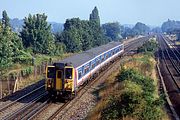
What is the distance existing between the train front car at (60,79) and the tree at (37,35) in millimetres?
→ 29783

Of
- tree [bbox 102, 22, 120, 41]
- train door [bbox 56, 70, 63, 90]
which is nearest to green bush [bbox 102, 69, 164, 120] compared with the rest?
train door [bbox 56, 70, 63, 90]

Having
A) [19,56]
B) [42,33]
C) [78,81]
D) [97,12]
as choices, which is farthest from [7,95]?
[97,12]

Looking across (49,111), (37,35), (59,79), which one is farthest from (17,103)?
(37,35)

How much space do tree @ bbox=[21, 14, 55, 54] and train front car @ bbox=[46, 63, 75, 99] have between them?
97.7ft

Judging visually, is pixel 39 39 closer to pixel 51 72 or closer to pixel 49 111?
pixel 51 72

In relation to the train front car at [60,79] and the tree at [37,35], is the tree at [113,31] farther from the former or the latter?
the train front car at [60,79]

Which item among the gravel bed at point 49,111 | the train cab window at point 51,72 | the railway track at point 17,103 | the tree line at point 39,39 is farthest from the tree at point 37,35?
the gravel bed at point 49,111

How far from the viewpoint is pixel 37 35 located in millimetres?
55938

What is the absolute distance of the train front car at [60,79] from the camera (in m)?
25.9

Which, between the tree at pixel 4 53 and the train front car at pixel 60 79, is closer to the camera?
Result: the train front car at pixel 60 79

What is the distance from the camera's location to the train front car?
84.9 ft

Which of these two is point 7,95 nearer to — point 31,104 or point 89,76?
point 31,104

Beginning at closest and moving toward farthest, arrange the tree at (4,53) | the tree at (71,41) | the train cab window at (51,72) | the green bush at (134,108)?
1. the green bush at (134,108)
2. the train cab window at (51,72)
3. the tree at (4,53)
4. the tree at (71,41)

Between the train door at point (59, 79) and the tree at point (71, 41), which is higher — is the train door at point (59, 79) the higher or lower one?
the lower one
